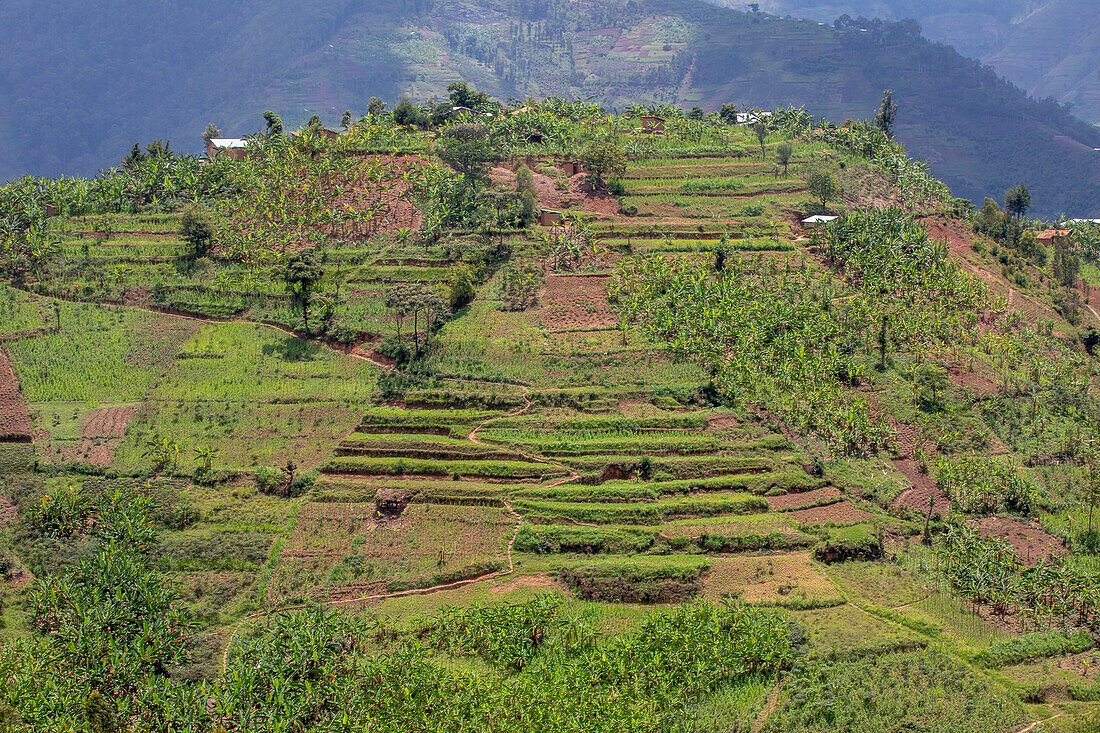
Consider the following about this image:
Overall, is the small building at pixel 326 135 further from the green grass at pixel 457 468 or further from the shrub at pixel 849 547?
the shrub at pixel 849 547

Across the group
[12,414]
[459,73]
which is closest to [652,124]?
[12,414]

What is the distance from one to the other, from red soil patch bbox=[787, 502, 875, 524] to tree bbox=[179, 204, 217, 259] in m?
36.5

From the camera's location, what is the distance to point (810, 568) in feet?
103

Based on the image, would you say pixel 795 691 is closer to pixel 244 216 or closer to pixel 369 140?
pixel 244 216

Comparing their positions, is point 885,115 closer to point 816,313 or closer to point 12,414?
point 816,313

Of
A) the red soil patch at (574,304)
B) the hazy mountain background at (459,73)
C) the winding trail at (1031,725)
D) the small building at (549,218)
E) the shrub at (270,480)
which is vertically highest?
the hazy mountain background at (459,73)

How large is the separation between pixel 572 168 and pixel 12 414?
37857mm

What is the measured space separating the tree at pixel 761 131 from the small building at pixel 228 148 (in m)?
37.1

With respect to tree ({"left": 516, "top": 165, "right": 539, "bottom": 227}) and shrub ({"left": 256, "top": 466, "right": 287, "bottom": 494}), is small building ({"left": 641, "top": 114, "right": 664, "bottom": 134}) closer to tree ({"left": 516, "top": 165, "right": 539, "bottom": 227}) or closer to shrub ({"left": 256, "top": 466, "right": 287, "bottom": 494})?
tree ({"left": 516, "top": 165, "right": 539, "bottom": 227})

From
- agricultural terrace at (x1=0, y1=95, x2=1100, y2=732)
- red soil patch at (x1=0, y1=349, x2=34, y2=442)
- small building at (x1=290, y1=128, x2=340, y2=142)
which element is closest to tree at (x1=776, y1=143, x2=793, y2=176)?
agricultural terrace at (x1=0, y1=95, x2=1100, y2=732)

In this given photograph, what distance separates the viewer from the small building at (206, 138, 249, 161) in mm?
66500

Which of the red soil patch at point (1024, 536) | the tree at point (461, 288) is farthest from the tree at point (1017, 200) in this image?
the tree at point (461, 288)

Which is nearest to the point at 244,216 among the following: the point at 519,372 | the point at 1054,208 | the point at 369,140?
the point at 369,140

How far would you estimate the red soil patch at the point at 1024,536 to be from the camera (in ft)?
110
